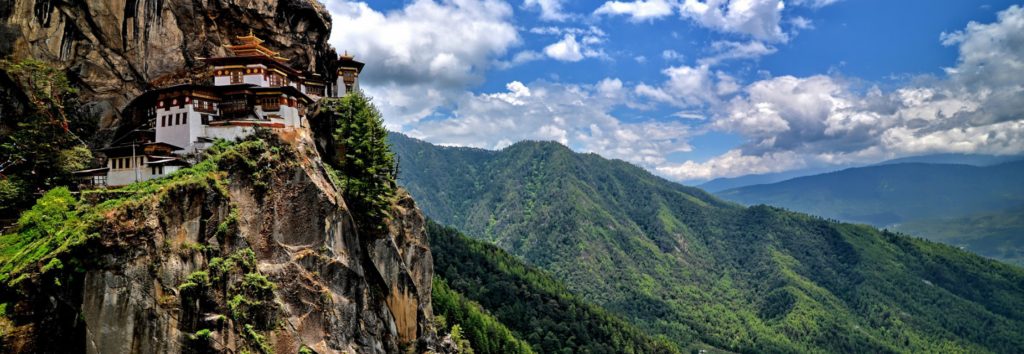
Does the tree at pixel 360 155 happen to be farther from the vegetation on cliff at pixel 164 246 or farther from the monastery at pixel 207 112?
the vegetation on cliff at pixel 164 246

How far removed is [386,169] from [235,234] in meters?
19.7

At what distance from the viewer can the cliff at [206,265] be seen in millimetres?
39094

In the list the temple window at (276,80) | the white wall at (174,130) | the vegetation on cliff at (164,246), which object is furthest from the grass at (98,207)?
the temple window at (276,80)

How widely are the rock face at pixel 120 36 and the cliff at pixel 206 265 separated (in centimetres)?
1538

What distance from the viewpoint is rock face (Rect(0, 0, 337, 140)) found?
5541cm

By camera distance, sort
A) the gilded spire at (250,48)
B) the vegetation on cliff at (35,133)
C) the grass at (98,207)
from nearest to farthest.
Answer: the grass at (98,207) → the vegetation on cliff at (35,133) → the gilded spire at (250,48)

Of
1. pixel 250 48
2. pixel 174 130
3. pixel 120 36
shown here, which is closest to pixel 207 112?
pixel 174 130

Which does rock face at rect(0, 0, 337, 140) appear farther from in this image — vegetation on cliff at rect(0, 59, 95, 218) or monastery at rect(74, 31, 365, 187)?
monastery at rect(74, 31, 365, 187)

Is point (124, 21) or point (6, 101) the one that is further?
point (124, 21)

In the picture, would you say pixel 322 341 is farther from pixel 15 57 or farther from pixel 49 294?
pixel 15 57

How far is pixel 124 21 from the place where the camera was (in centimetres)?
5844

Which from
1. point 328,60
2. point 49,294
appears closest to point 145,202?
point 49,294

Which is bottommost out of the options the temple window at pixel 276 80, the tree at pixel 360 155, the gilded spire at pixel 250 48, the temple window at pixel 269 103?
the tree at pixel 360 155

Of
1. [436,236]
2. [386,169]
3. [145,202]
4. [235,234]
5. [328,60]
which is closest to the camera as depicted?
[145,202]
